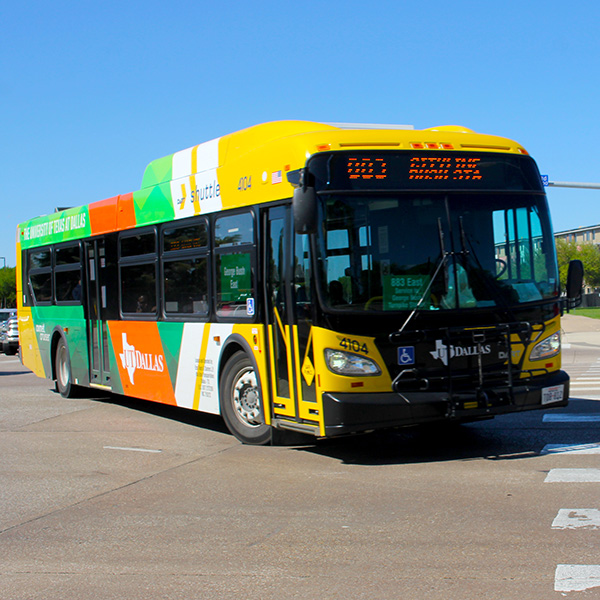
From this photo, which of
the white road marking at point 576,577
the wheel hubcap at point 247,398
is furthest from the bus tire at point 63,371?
the white road marking at point 576,577

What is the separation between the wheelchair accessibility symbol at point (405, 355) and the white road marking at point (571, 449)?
1712mm

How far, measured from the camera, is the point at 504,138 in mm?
9039

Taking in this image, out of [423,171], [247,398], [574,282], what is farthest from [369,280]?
[574,282]

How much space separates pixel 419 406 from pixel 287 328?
1.51 m

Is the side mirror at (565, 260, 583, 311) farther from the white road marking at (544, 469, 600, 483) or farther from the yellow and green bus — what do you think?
the white road marking at (544, 469, 600, 483)

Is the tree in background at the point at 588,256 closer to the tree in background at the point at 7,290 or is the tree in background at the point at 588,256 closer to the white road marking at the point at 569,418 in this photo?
the tree in background at the point at 7,290

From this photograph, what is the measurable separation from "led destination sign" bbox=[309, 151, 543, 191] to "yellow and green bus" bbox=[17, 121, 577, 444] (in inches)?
0.5

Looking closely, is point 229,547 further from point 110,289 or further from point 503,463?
point 110,289

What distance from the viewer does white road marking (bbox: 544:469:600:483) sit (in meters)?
7.27

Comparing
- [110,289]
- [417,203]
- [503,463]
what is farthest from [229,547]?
[110,289]

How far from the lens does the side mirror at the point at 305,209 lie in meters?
7.85

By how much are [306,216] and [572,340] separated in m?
24.9

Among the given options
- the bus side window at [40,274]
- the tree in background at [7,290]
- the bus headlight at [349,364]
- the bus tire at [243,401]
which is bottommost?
the bus tire at [243,401]

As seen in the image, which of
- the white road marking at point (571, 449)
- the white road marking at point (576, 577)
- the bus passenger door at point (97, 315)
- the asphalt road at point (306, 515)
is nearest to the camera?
the white road marking at point (576, 577)
